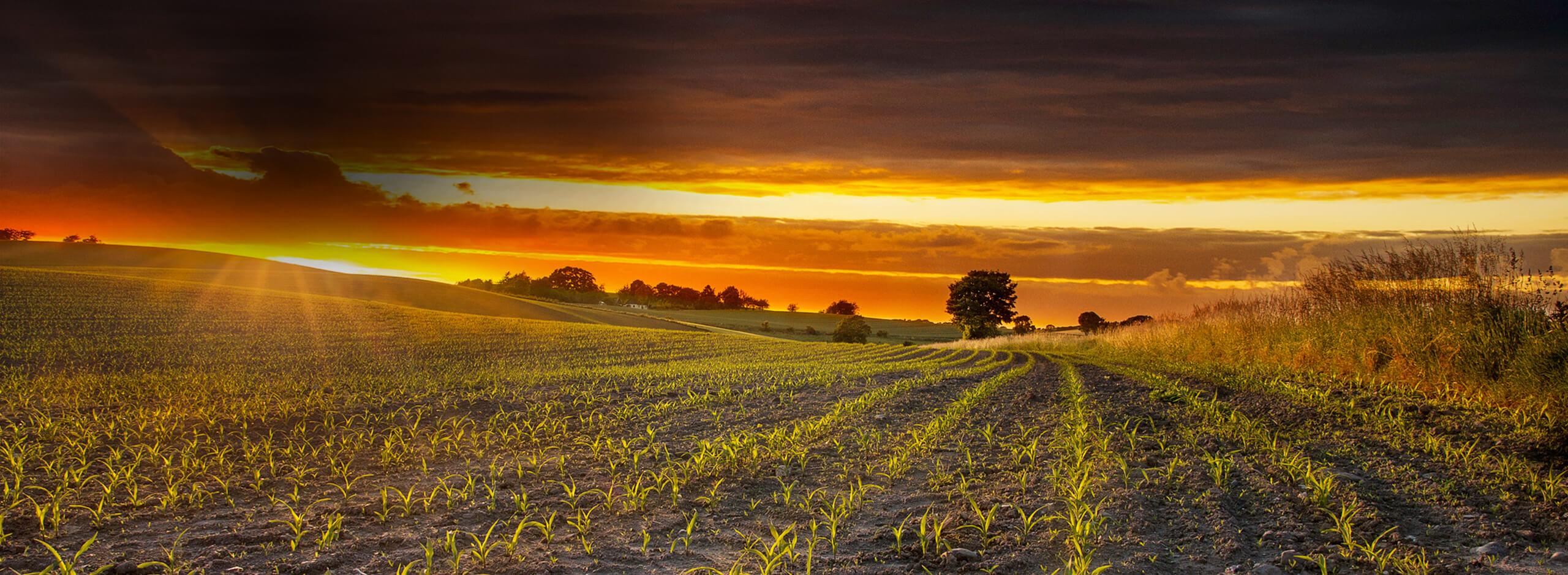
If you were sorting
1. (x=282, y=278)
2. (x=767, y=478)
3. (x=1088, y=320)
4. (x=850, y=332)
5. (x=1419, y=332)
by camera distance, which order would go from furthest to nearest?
(x=1088, y=320)
(x=850, y=332)
(x=282, y=278)
(x=1419, y=332)
(x=767, y=478)

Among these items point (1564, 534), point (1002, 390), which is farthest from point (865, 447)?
point (1002, 390)

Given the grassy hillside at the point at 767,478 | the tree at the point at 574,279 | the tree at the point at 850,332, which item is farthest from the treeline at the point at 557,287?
the grassy hillside at the point at 767,478

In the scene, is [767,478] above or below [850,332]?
above

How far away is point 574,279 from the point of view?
96875mm

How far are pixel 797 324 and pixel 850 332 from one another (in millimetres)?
22848

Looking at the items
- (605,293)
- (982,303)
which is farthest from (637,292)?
(982,303)

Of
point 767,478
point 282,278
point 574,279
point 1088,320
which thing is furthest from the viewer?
point 574,279

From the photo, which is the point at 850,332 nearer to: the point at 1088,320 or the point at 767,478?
the point at 1088,320

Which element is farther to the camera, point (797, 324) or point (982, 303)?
point (797, 324)

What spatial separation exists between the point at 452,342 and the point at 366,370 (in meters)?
8.80

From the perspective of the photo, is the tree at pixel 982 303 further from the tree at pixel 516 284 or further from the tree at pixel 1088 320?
the tree at pixel 516 284

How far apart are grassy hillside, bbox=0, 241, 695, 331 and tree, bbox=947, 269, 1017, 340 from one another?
24.0 m

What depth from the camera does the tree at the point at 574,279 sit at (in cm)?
9456

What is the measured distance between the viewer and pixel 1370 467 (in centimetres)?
702
